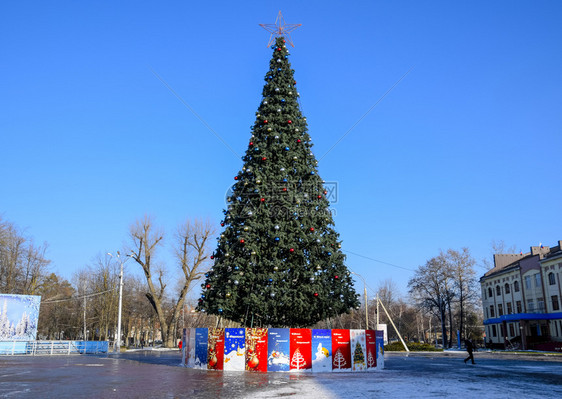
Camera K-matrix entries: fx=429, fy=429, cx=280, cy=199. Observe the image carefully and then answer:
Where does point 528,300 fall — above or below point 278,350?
above

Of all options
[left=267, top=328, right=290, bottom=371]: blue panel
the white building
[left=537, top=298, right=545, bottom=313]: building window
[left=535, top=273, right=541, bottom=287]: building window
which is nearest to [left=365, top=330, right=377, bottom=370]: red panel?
[left=267, top=328, right=290, bottom=371]: blue panel

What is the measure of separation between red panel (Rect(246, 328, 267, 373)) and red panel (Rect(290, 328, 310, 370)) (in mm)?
1152

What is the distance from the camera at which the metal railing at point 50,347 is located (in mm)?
34344

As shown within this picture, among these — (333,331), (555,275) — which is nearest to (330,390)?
(333,331)

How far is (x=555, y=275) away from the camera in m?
51.7

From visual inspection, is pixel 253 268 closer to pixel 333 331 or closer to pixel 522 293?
pixel 333 331

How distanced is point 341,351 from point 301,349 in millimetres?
1907

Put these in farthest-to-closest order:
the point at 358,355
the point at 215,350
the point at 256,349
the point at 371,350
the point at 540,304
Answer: the point at 540,304 → the point at 371,350 → the point at 358,355 → the point at 215,350 → the point at 256,349

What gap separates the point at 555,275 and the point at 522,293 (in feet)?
25.8

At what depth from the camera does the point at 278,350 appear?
18156 mm

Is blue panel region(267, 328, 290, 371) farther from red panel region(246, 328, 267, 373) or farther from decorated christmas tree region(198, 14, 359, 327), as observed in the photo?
decorated christmas tree region(198, 14, 359, 327)

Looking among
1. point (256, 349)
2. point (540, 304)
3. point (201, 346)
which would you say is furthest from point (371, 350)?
point (540, 304)

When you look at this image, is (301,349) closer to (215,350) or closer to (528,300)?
(215,350)

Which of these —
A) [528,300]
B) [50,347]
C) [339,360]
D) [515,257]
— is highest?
[515,257]
